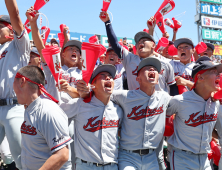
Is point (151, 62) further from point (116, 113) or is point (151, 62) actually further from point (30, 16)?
point (30, 16)

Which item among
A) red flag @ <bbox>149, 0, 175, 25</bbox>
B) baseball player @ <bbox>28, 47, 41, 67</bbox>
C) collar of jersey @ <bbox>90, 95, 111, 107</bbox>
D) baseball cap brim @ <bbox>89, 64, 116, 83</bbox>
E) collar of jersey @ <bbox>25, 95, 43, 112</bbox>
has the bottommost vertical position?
collar of jersey @ <bbox>90, 95, 111, 107</bbox>

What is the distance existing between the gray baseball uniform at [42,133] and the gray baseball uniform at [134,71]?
1.83 m

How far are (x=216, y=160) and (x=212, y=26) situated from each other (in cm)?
2103

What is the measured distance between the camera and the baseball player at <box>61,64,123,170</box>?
2.96 metres

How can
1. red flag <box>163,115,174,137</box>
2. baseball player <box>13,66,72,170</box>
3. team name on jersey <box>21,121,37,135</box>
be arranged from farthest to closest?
red flag <box>163,115,174,137</box>
team name on jersey <box>21,121,37,135</box>
baseball player <box>13,66,72,170</box>

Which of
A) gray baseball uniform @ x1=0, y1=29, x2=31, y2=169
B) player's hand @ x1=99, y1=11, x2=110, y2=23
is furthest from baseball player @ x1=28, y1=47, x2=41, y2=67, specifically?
player's hand @ x1=99, y1=11, x2=110, y2=23

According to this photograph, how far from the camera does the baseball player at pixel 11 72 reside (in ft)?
9.71

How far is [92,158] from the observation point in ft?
9.63

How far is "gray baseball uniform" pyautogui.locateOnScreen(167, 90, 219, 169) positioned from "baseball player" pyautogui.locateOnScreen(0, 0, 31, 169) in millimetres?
2135

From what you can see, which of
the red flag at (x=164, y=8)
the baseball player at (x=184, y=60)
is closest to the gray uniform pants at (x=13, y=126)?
the baseball player at (x=184, y=60)

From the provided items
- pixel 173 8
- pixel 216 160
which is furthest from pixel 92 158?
pixel 173 8

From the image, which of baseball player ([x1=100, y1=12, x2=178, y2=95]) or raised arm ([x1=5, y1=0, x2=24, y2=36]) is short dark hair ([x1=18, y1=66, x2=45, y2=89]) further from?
baseball player ([x1=100, y1=12, x2=178, y2=95])

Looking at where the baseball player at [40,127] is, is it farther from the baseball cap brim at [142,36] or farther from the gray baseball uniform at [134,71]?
the baseball cap brim at [142,36]

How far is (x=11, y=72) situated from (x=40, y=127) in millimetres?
1338
